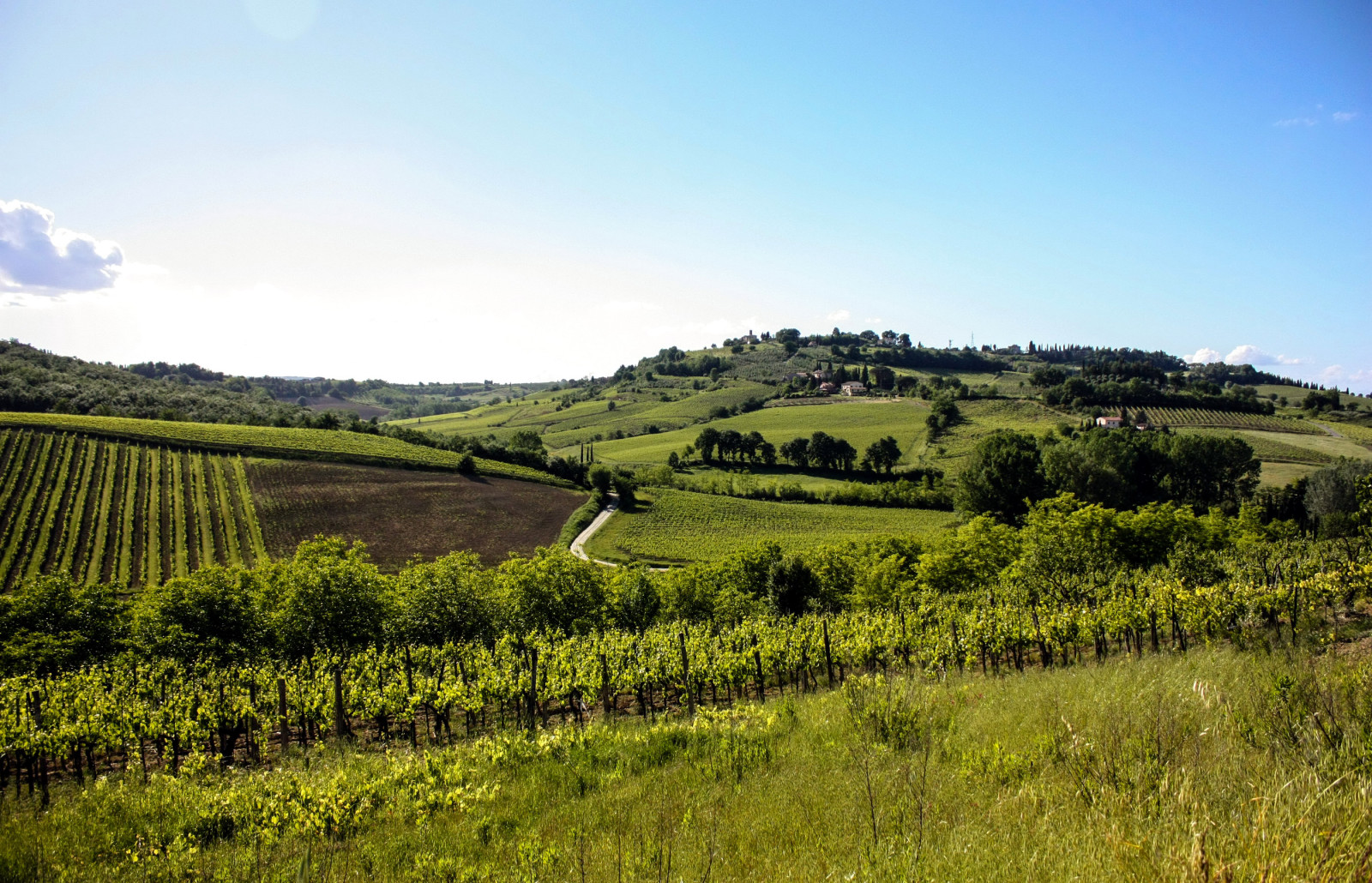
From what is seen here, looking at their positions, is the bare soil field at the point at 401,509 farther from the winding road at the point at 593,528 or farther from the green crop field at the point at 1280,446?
the green crop field at the point at 1280,446

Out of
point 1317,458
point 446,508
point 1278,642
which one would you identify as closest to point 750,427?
point 446,508

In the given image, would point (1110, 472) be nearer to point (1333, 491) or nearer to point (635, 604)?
point (1333, 491)

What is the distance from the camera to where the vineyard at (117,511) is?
5550 centimetres

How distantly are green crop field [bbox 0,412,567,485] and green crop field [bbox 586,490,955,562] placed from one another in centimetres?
2245

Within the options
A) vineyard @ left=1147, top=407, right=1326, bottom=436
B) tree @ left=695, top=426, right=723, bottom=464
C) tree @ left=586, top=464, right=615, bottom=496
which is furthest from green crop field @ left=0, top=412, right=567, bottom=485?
vineyard @ left=1147, top=407, right=1326, bottom=436

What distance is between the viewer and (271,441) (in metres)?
92.0

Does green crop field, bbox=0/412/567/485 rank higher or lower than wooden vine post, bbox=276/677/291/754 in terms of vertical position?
higher

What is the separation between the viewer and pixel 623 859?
263 inches

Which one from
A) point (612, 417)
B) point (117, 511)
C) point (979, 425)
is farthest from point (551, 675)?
point (612, 417)

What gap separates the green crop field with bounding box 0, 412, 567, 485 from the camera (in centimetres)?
8306

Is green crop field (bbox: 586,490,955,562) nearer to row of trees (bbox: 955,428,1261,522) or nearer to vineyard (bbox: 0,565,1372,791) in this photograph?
row of trees (bbox: 955,428,1261,522)

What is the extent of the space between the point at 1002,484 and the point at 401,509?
3203 inches

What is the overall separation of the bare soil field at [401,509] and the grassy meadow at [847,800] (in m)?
56.9

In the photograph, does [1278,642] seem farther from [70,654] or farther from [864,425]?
[864,425]
